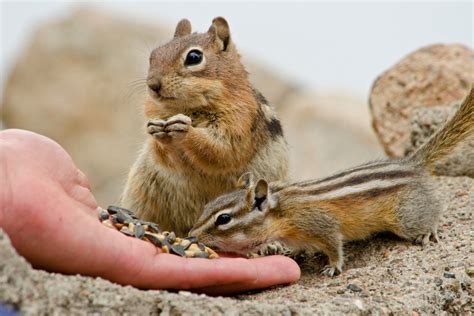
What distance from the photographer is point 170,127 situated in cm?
414

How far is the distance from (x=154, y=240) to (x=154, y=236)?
3 cm

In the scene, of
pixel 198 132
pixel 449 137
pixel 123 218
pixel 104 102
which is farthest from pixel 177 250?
pixel 104 102

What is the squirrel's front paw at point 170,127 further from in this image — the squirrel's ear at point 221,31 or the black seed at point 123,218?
the squirrel's ear at point 221,31

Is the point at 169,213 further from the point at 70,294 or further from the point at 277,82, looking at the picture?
the point at 277,82

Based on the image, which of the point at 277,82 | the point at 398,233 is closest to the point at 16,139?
the point at 398,233

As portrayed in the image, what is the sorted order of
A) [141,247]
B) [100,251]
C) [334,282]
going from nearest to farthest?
[100,251]
[141,247]
[334,282]

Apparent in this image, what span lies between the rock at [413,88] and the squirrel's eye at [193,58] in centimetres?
186

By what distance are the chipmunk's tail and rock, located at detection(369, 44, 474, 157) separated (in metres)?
1.11

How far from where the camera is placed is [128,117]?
12.3 meters

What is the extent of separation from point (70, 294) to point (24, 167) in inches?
22.7

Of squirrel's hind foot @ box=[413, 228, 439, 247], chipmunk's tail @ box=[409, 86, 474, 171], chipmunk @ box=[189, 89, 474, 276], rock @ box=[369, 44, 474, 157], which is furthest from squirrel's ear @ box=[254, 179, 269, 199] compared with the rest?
rock @ box=[369, 44, 474, 157]

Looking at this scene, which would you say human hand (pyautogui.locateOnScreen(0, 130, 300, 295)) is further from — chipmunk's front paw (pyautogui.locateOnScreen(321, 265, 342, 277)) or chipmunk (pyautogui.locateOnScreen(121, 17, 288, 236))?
Result: chipmunk (pyautogui.locateOnScreen(121, 17, 288, 236))

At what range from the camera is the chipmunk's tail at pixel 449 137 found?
4.48 meters

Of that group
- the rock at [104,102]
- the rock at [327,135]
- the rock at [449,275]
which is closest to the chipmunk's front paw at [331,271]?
the rock at [449,275]
